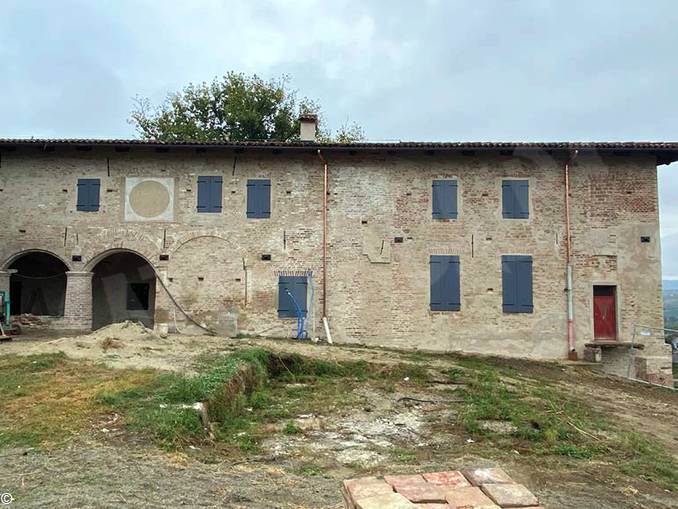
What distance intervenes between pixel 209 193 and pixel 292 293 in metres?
4.11

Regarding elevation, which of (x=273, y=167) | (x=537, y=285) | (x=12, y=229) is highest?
(x=273, y=167)

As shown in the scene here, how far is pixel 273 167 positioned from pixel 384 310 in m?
5.67

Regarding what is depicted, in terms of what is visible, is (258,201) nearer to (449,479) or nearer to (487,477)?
(449,479)

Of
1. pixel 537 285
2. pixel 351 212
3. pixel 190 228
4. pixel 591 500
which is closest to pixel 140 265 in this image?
pixel 190 228

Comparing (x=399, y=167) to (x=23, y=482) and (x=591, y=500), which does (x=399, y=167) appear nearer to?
(x=591, y=500)

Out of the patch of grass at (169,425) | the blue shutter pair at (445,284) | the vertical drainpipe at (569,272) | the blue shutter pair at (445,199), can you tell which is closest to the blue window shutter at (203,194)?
the blue shutter pair at (445,199)

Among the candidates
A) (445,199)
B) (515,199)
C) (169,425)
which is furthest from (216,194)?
(169,425)

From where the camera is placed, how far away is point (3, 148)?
641 inches

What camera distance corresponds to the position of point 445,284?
1578 centimetres

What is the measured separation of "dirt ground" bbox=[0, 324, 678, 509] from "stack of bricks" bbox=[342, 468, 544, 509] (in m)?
1.26

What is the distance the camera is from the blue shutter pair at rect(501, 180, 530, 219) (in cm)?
1603

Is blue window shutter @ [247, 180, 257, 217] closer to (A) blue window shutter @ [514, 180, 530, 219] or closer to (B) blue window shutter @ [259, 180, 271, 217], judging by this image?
(B) blue window shutter @ [259, 180, 271, 217]

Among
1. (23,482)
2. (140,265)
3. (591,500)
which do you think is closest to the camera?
(23,482)

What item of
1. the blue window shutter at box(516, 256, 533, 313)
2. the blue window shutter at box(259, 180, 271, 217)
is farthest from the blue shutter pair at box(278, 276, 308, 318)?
the blue window shutter at box(516, 256, 533, 313)
